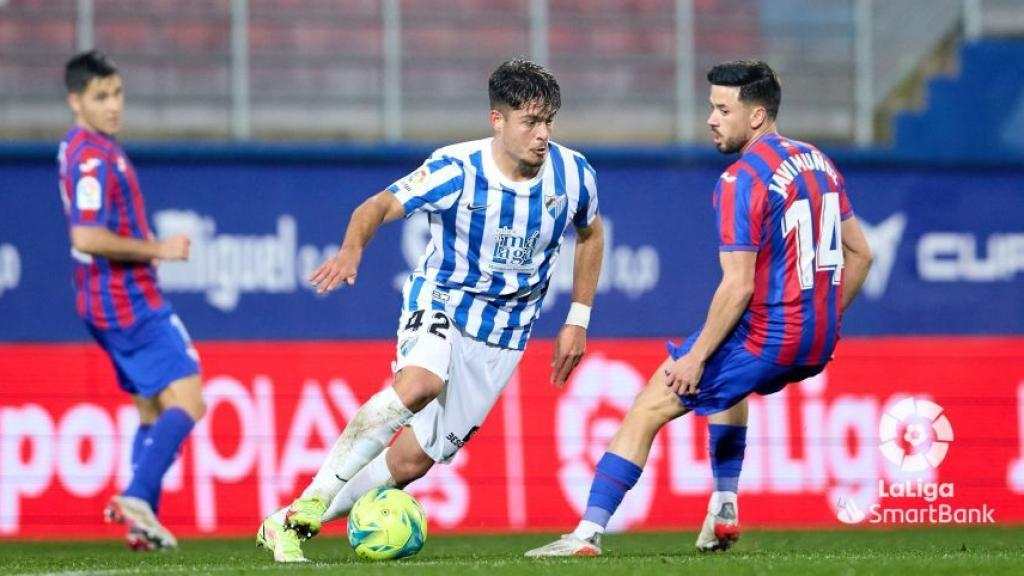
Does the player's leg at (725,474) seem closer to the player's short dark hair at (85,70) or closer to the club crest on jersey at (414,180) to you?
the club crest on jersey at (414,180)

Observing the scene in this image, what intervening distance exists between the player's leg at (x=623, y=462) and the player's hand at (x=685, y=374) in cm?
5

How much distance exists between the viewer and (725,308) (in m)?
5.93

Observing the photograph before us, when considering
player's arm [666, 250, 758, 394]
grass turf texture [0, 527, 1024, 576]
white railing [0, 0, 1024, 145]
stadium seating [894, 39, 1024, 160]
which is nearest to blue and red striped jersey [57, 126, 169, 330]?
grass turf texture [0, 527, 1024, 576]

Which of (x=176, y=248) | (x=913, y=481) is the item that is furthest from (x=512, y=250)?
(x=913, y=481)

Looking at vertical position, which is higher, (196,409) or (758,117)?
(758,117)

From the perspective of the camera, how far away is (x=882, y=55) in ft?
43.5

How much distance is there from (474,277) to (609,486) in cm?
91

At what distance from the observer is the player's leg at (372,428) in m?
5.72

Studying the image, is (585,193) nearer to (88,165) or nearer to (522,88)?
(522,88)

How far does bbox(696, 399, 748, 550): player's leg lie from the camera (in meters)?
6.43

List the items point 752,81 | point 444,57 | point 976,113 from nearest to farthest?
point 752,81, point 444,57, point 976,113

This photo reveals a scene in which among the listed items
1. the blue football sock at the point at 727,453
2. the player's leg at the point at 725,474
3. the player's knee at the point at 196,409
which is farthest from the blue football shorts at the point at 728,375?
the player's knee at the point at 196,409

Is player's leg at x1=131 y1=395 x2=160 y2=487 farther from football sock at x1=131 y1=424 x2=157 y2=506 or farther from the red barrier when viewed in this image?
the red barrier

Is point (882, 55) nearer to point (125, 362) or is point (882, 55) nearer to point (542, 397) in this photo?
point (542, 397)
